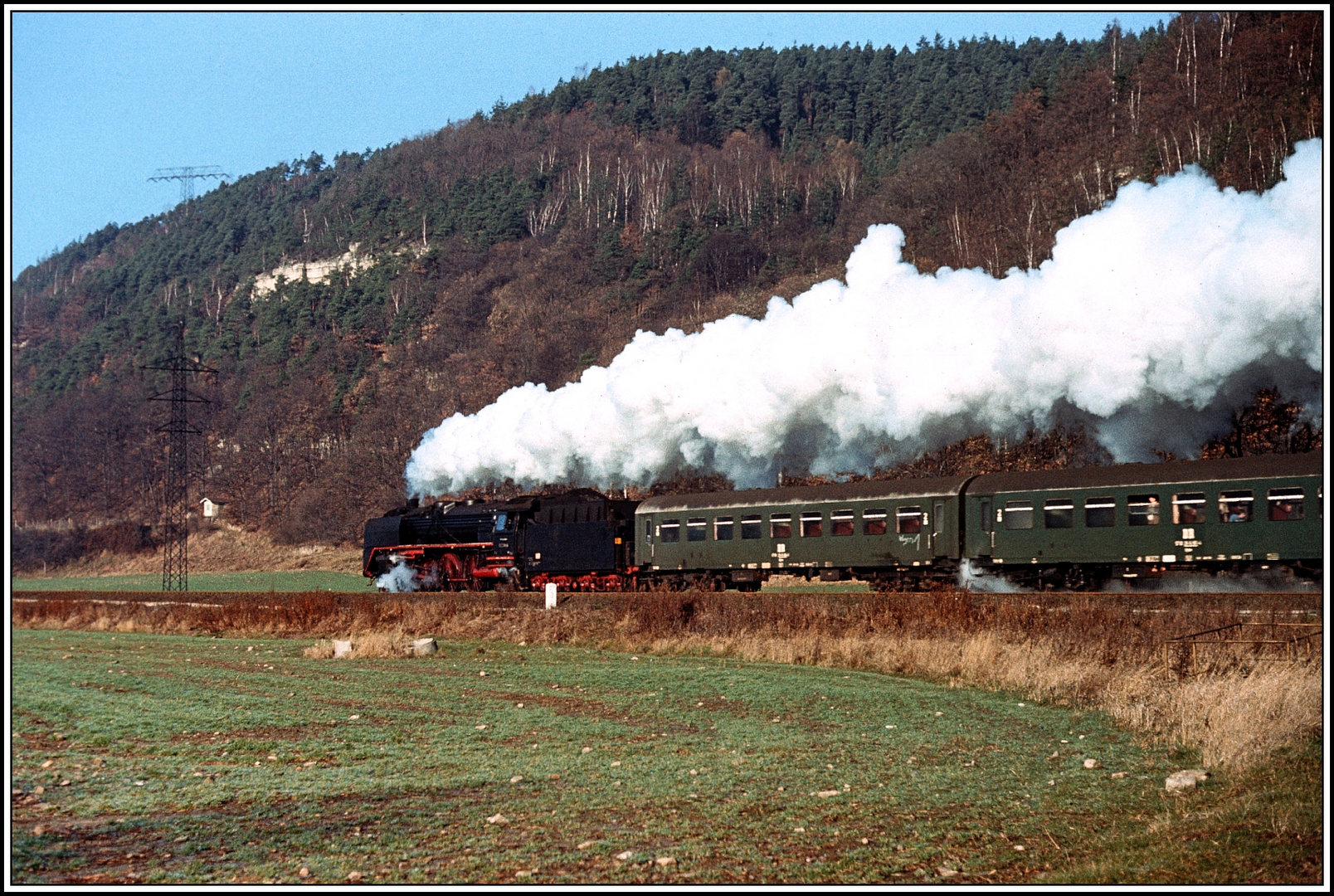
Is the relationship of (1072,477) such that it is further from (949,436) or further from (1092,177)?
(1092,177)

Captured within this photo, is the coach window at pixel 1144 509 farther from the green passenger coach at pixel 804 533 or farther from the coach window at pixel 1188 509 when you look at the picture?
the green passenger coach at pixel 804 533

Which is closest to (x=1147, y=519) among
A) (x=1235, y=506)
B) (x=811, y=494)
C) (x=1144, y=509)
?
(x=1144, y=509)

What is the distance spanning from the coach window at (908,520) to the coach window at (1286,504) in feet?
30.9

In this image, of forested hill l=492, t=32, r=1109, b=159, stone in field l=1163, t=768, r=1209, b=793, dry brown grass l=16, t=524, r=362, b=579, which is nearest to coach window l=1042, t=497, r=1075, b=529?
stone in field l=1163, t=768, r=1209, b=793

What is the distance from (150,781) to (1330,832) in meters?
11.2

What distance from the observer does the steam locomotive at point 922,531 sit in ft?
96.3

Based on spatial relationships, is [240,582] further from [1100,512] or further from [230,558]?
[1100,512]

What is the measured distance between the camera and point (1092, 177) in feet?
292

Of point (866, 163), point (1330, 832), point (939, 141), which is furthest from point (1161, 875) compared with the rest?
point (866, 163)

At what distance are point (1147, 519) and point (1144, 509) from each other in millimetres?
266

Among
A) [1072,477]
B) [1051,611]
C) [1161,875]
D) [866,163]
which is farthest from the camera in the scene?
[866,163]

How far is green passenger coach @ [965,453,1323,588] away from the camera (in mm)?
28672

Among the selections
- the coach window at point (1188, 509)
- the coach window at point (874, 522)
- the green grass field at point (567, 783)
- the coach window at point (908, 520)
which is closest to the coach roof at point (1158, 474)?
the coach window at point (1188, 509)

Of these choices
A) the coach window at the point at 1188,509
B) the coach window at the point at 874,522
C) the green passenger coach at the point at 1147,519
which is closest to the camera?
the green passenger coach at the point at 1147,519
